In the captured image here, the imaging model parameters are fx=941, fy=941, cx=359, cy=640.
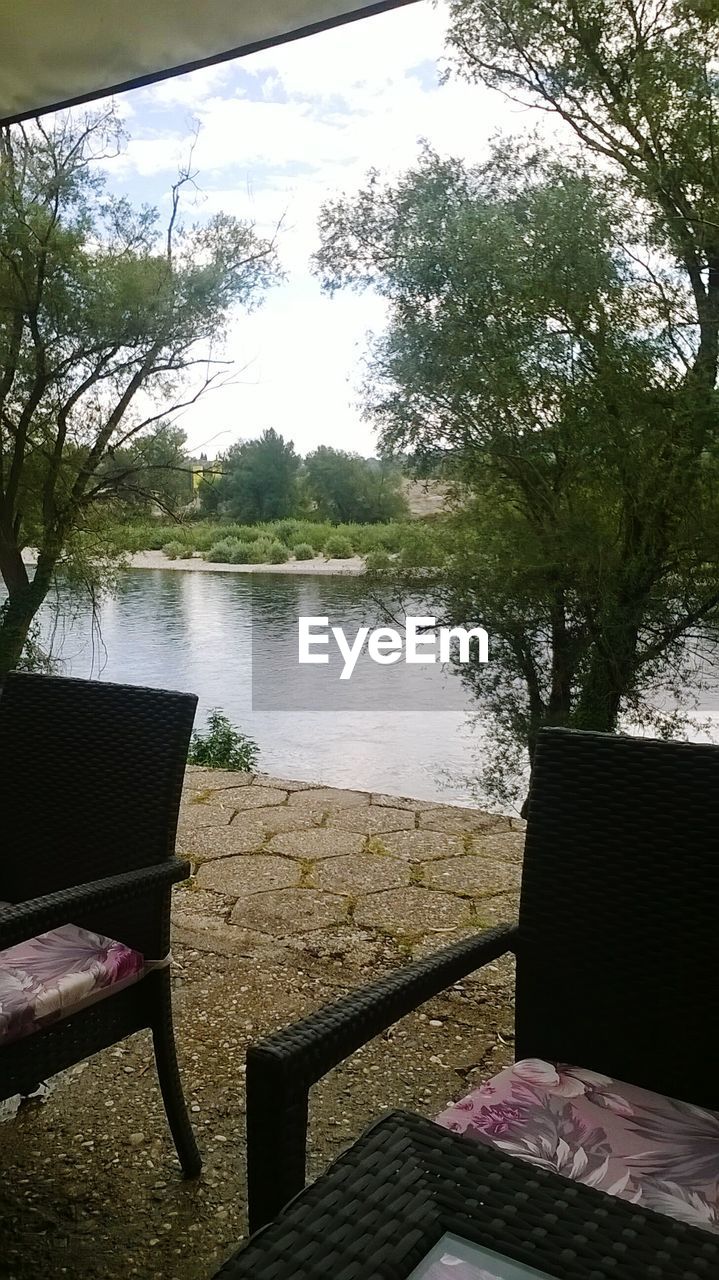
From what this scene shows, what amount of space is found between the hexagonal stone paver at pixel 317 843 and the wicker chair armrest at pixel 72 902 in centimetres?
149

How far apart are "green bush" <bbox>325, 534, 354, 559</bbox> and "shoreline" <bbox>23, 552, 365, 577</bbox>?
14mm

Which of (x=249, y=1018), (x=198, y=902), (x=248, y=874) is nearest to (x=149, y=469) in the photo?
(x=248, y=874)

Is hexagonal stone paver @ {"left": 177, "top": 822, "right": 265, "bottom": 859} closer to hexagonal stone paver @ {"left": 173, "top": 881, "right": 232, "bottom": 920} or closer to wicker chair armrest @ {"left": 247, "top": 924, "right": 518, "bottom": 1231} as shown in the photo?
hexagonal stone paver @ {"left": 173, "top": 881, "right": 232, "bottom": 920}

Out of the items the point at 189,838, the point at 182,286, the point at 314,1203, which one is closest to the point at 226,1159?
the point at 314,1203

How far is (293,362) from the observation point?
3.29m

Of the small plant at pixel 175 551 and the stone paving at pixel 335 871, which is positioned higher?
the small plant at pixel 175 551

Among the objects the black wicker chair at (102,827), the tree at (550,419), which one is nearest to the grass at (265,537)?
the tree at (550,419)

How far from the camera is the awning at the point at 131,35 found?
2.16 m

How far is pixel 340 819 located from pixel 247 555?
1.03 meters

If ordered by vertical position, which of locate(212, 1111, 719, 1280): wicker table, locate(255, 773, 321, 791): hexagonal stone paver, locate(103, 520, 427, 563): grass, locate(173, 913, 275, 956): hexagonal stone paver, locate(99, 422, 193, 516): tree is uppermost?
locate(99, 422, 193, 516): tree

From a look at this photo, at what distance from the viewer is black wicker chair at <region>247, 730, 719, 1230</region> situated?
1016 mm

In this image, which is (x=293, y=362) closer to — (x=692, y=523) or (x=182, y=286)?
(x=182, y=286)

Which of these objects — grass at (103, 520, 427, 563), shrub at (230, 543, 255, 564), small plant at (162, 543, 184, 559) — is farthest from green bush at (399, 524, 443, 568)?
small plant at (162, 543, 184, 559)

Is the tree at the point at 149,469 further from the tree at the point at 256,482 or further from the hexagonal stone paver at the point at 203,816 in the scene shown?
the hexagonal stone paver at the point at 203,816
